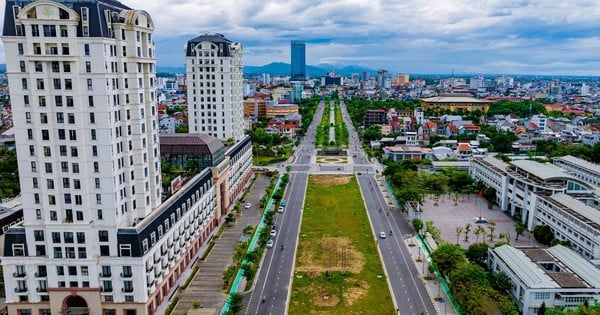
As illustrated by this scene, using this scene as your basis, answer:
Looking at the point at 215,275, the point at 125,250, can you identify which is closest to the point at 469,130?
the point at 215,275

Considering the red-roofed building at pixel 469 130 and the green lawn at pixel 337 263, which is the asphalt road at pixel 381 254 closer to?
the green lawn at pixel 337 263

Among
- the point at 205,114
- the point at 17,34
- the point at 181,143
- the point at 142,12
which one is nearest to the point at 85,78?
the point at 17,34

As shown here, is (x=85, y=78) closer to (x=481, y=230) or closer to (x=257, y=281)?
(x=257, y=281)

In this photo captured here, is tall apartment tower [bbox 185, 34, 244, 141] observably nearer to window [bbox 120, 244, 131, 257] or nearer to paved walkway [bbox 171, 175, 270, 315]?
paved walkway [bbox 171, 175, 270, 315]

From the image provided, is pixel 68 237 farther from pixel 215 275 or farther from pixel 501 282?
pixel 501 282

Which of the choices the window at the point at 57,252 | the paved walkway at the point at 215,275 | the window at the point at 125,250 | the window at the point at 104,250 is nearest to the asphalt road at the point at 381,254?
the paved walkway at the point at 215,275

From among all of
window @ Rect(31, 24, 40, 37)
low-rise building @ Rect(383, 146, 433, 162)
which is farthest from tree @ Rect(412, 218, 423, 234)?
low-rise building @ Rect(383, 146, 433, 162)
